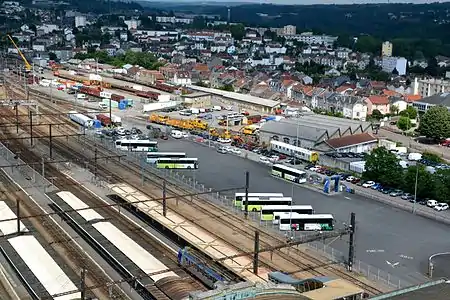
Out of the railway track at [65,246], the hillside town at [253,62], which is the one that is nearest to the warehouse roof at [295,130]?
the hillside town at [253,62]

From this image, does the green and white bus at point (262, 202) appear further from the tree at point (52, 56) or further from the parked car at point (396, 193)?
the tree at point (52, 56)

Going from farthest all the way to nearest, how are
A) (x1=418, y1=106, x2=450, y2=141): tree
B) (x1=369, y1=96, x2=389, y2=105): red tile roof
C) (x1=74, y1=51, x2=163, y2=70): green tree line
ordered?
(x1=74, y1=51, x2=163, y2=70): green tree line → (x1=369, y1=96, x2=389, y2=105): red tile roof → (x1=418, y1=106, x2=450, y2=141): tree

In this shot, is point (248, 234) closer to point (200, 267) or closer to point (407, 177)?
point (200, 267)

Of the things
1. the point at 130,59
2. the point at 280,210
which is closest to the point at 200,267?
the point at 280,210

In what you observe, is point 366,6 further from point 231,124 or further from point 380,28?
point 231,124

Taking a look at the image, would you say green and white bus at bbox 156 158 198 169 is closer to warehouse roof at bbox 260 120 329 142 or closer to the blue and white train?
warehouse roof at bbox 260 120 329 142

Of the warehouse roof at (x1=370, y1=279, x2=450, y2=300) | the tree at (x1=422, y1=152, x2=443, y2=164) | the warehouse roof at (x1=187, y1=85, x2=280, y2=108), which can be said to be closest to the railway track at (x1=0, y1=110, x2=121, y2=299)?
the warehouse roof at (x1=370, y1=279, x2=450, y2=300)
